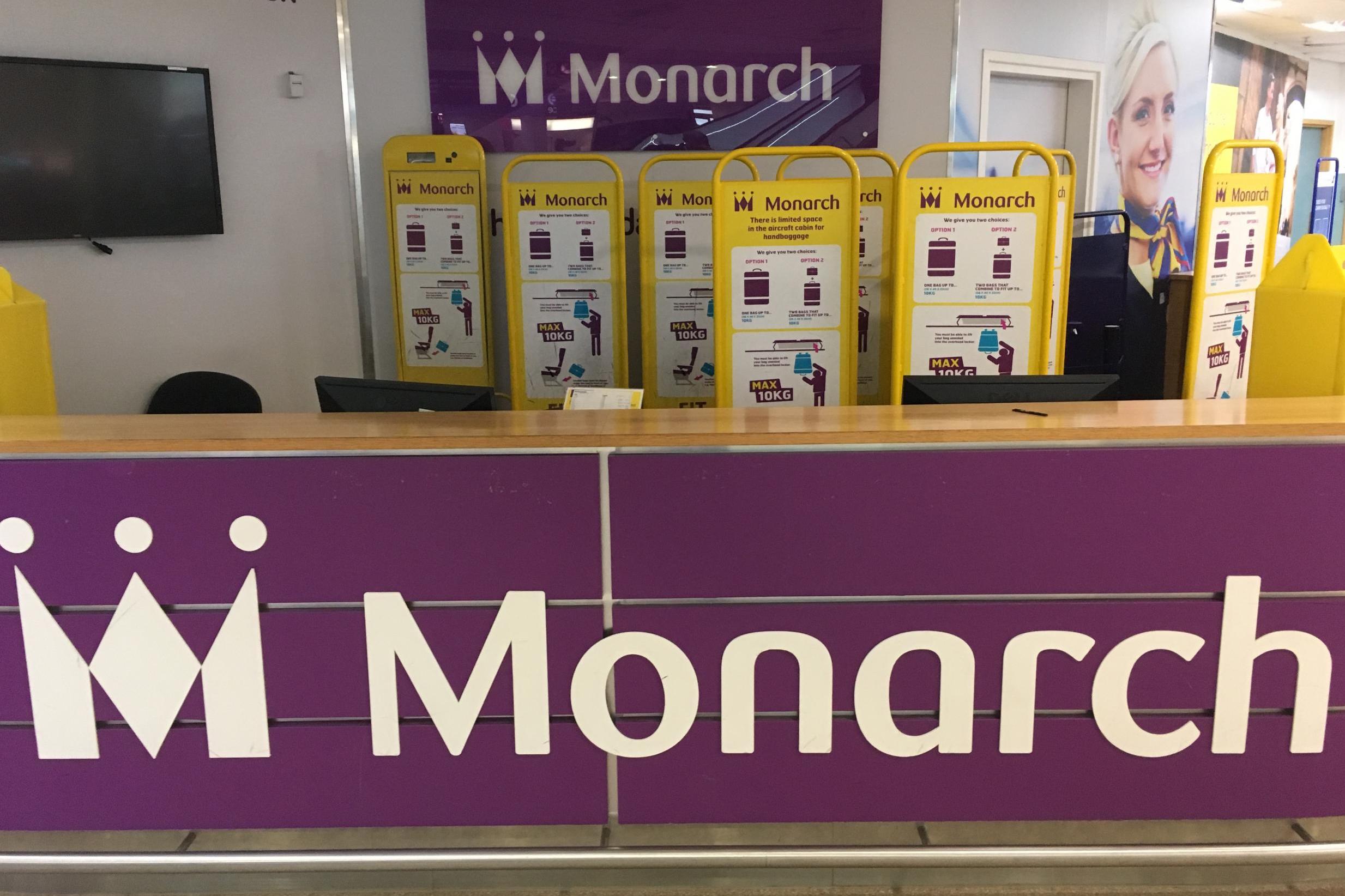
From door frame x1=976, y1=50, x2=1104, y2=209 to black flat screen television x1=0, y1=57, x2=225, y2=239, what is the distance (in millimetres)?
3949

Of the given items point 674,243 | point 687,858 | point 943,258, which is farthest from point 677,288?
point 687,858

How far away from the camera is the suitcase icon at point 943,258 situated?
369cm

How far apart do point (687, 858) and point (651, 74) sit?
4.07 metres

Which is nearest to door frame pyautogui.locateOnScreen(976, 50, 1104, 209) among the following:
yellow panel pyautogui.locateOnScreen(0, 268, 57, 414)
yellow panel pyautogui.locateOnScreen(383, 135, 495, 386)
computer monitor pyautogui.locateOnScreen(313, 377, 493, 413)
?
yellow panel pyautogui.locateOnScreen(383, 135, 495, 386)

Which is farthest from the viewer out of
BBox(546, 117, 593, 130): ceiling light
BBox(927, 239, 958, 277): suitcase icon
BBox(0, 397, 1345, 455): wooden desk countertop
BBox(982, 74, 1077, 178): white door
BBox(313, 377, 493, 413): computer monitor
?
BBox(982, 74, 1077, 178): white door

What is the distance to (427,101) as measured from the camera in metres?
4.98

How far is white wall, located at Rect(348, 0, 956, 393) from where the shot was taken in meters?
4.91

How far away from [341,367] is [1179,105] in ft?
18.3

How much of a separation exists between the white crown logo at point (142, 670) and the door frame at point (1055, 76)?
15.5 ft

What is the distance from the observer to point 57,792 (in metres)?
2.04

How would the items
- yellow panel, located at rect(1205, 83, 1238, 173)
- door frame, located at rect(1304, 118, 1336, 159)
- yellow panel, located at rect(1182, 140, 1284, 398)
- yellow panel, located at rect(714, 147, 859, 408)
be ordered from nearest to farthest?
yellow panel, located at rect(714, 147, 859, 408) < yellow panel, located at rect(1182, 140, 1284, 398) < yellow panel, located at rect(1205, 83, 1238, 173) < door frame, located at rect(1304, 118, 1336, 159)

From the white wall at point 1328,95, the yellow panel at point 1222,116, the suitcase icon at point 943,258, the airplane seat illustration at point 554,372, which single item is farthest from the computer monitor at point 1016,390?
the white wall at point 1328,95

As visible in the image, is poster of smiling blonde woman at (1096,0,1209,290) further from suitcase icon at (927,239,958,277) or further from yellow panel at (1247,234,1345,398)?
yellow panel at (1247,234,1345,398)

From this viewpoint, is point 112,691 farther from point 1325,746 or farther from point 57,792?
point 1325,746
